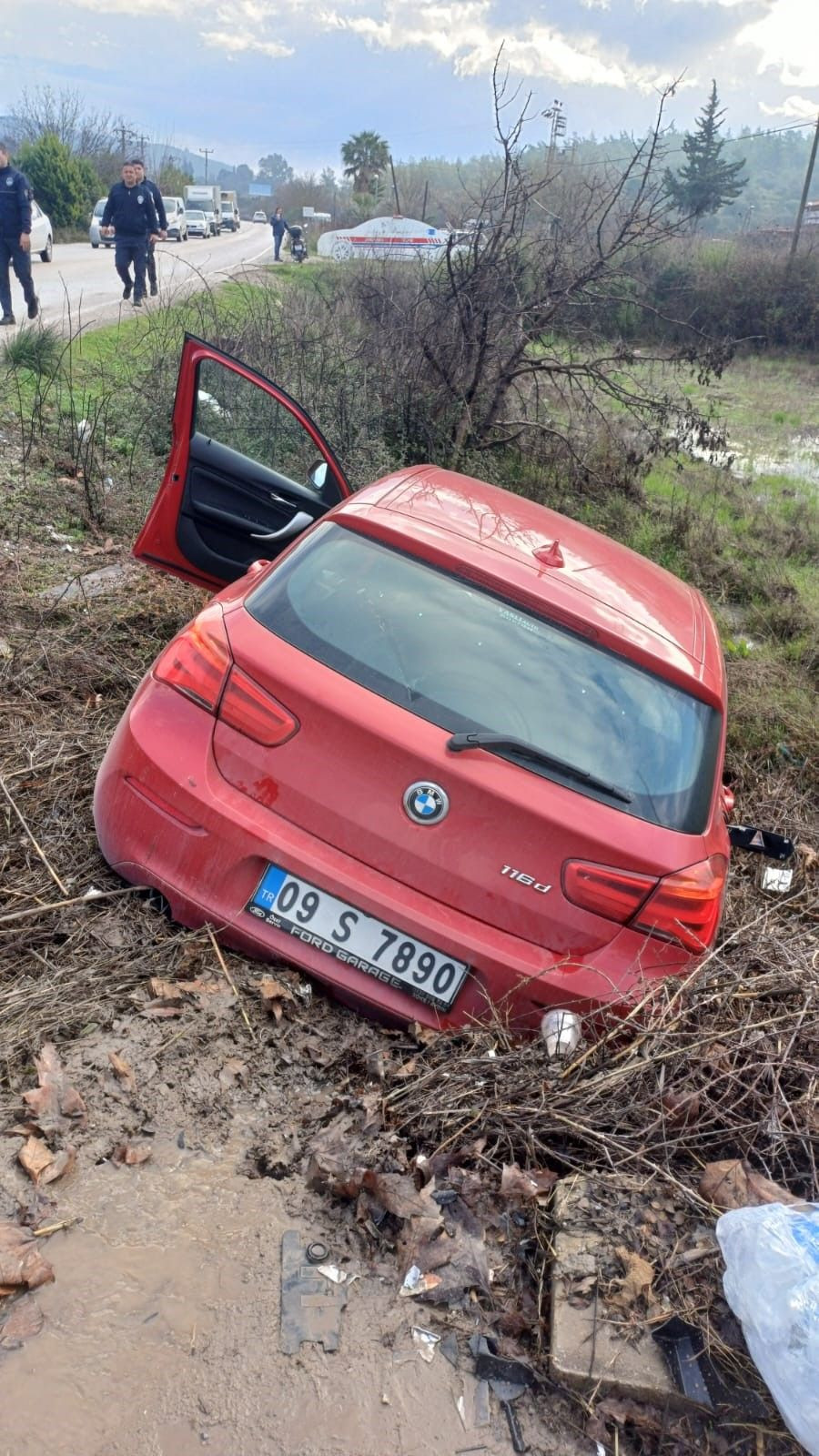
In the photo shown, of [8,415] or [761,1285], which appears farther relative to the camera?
[8,415]

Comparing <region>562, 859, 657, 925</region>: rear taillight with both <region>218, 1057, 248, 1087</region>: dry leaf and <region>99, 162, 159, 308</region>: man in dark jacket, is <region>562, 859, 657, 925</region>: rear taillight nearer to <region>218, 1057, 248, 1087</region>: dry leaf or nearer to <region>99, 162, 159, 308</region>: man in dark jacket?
<region>218, 1057, 248, 1087</region>: dry leaf

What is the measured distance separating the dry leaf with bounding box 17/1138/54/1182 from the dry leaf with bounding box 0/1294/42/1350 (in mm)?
273

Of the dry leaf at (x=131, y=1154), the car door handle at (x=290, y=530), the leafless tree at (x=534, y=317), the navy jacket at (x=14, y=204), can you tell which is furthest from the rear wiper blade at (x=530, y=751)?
the navy jacket at (x=14, y=204)

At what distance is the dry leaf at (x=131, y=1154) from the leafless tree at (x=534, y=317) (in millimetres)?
9099

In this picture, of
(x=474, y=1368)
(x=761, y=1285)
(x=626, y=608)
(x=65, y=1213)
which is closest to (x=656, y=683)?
(x=626, y=608)

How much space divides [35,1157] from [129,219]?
1491 centimetres

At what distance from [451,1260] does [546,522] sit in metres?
2.64

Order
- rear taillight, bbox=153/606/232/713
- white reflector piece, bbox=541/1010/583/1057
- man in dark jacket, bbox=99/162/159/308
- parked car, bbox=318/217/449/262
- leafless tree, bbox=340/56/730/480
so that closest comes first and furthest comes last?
white reflector piece, bbox=541/1010/583/1057, rear taillight, bbox=153/606/232/713, leafless tree, bbox=340/56/730/480, parked car, bbox=318/217/449/262, man in dark jacket, bbox=99/162/159/308

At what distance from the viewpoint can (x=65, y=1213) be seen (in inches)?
82.1

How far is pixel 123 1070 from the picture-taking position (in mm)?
2447

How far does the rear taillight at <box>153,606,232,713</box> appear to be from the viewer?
9.50ft

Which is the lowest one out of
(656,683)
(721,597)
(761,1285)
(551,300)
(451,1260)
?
(721,597)

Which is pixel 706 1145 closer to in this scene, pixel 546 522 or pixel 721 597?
pixel 546 522

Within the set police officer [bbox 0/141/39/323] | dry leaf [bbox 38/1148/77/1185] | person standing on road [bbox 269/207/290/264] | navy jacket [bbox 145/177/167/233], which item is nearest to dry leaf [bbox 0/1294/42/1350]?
dry leaf [bbox 38/1148/77/1185]
